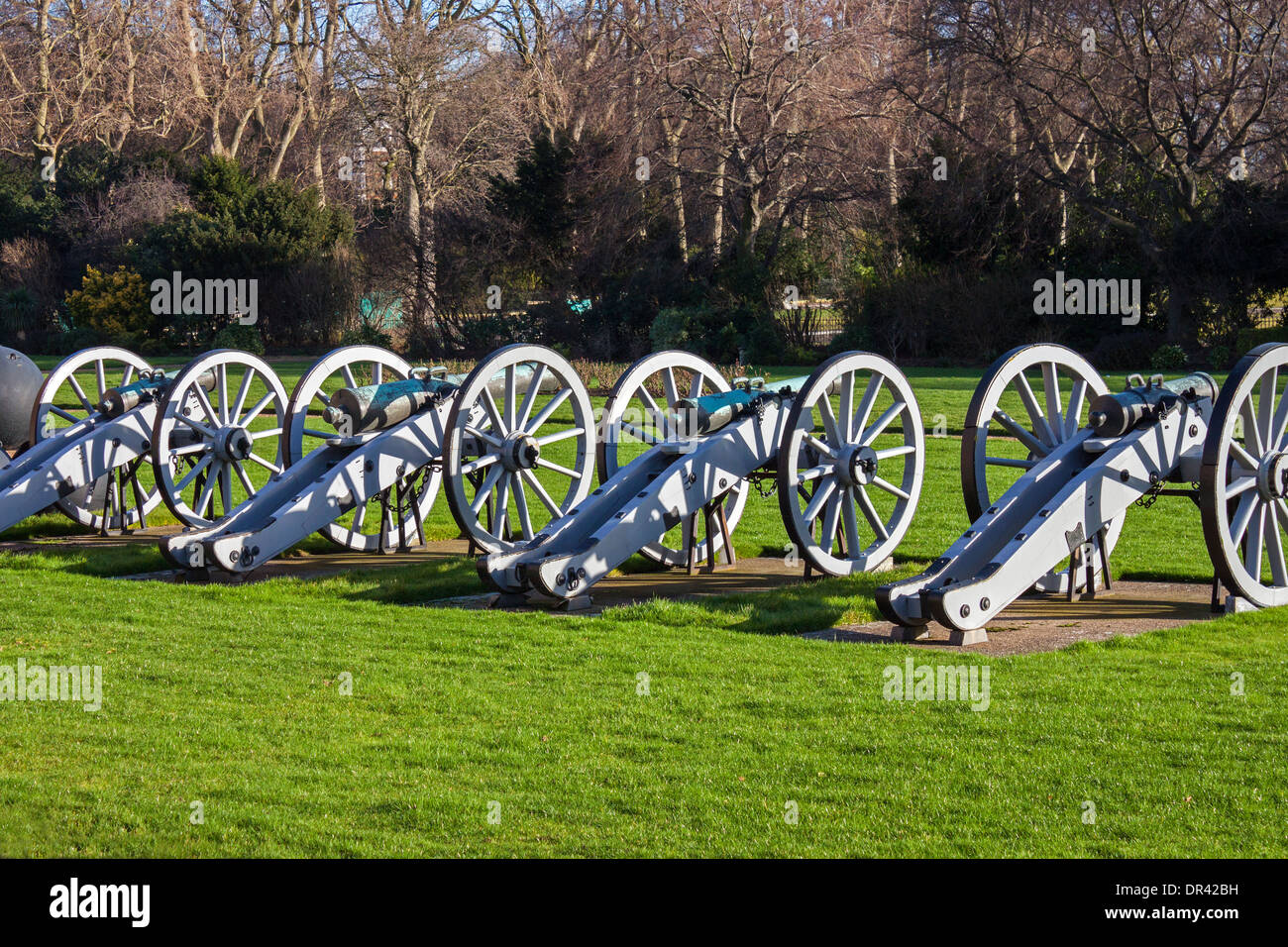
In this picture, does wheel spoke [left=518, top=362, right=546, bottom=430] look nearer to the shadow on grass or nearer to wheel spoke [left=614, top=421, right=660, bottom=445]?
wheel spoke [left=614, top=421, right=660, bottom=445]

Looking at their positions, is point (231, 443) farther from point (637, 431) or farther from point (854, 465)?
point (854, 465)

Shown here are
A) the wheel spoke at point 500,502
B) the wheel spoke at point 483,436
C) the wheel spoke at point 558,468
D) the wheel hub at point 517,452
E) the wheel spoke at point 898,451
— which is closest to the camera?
the wheel spoke at point 898,451

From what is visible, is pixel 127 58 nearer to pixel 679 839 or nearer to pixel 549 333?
pixel 549 333

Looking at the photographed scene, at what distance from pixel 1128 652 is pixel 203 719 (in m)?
4.22

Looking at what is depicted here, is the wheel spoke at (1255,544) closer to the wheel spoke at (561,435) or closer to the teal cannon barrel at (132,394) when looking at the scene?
the wheel spoke at (561,435)

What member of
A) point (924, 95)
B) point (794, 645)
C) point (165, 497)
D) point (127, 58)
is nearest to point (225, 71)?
point (127, 58)

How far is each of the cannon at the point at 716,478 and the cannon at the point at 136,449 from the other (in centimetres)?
319

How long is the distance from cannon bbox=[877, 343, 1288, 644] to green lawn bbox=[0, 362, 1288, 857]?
0.37 metres

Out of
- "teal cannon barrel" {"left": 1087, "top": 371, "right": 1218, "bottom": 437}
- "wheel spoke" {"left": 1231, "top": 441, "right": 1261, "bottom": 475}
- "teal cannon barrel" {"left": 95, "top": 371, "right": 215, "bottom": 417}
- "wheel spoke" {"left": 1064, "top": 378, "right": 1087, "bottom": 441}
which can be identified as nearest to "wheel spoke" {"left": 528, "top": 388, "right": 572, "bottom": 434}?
"teal cannon barrel" {"left": 95, "top": 371, "right": 215, "bottom": 417}

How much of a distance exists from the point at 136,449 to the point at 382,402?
8.14 feet

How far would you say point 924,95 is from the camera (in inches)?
1129

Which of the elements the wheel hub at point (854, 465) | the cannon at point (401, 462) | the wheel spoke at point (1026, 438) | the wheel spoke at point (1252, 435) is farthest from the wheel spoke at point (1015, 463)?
the cannon at point (401, 462)

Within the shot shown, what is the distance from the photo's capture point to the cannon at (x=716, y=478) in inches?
330

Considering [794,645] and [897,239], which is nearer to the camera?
[794,645]
